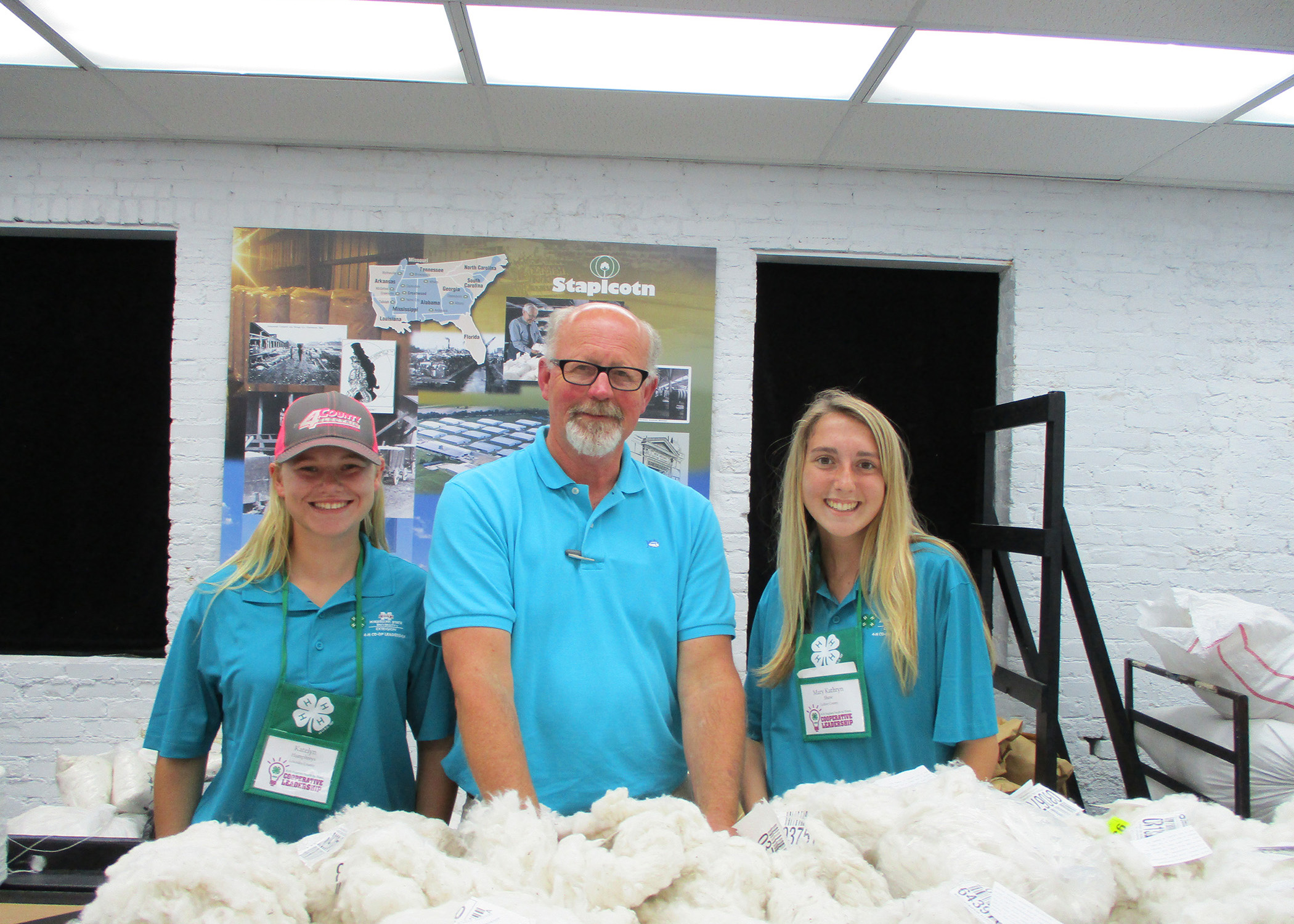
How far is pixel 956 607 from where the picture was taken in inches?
59.5

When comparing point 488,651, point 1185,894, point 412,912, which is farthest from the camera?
point 488,651

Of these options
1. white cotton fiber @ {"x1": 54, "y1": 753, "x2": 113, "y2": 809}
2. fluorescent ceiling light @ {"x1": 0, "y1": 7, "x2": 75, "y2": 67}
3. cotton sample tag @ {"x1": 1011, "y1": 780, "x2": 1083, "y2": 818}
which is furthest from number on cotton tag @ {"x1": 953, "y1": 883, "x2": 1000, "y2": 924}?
fluorescent ceiling light @ {"x1": 0, "y1": 7, "x2": 75, "y2": 67}

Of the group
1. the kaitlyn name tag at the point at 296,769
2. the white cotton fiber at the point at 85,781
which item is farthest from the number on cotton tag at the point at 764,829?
the white cotton fiber at the point at 85,781

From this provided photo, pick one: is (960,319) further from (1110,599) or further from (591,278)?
(591,278)

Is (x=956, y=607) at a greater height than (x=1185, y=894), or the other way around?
(x=956, y=607)

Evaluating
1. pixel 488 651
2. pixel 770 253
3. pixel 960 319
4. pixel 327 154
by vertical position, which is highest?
pixel 327 154

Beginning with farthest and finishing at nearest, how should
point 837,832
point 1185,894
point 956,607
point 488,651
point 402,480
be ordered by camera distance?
point 402,480, point 956,607, point 488,651, point 837,832, point 1185,894

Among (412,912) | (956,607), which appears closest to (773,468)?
(956,607)

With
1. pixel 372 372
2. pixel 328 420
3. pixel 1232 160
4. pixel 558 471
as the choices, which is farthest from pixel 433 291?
pixel 1232 160

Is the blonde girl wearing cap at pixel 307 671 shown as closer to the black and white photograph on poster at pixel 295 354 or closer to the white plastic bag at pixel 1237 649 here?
the black and white photograph on poster at pixel 295 354

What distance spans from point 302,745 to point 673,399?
2144 millimetres

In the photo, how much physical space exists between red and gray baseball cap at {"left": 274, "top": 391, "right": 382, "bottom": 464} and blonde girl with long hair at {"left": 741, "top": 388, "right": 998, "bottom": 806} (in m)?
0.92

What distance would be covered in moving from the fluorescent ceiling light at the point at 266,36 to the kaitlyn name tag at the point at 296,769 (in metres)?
2.07

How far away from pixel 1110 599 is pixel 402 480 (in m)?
3.11
